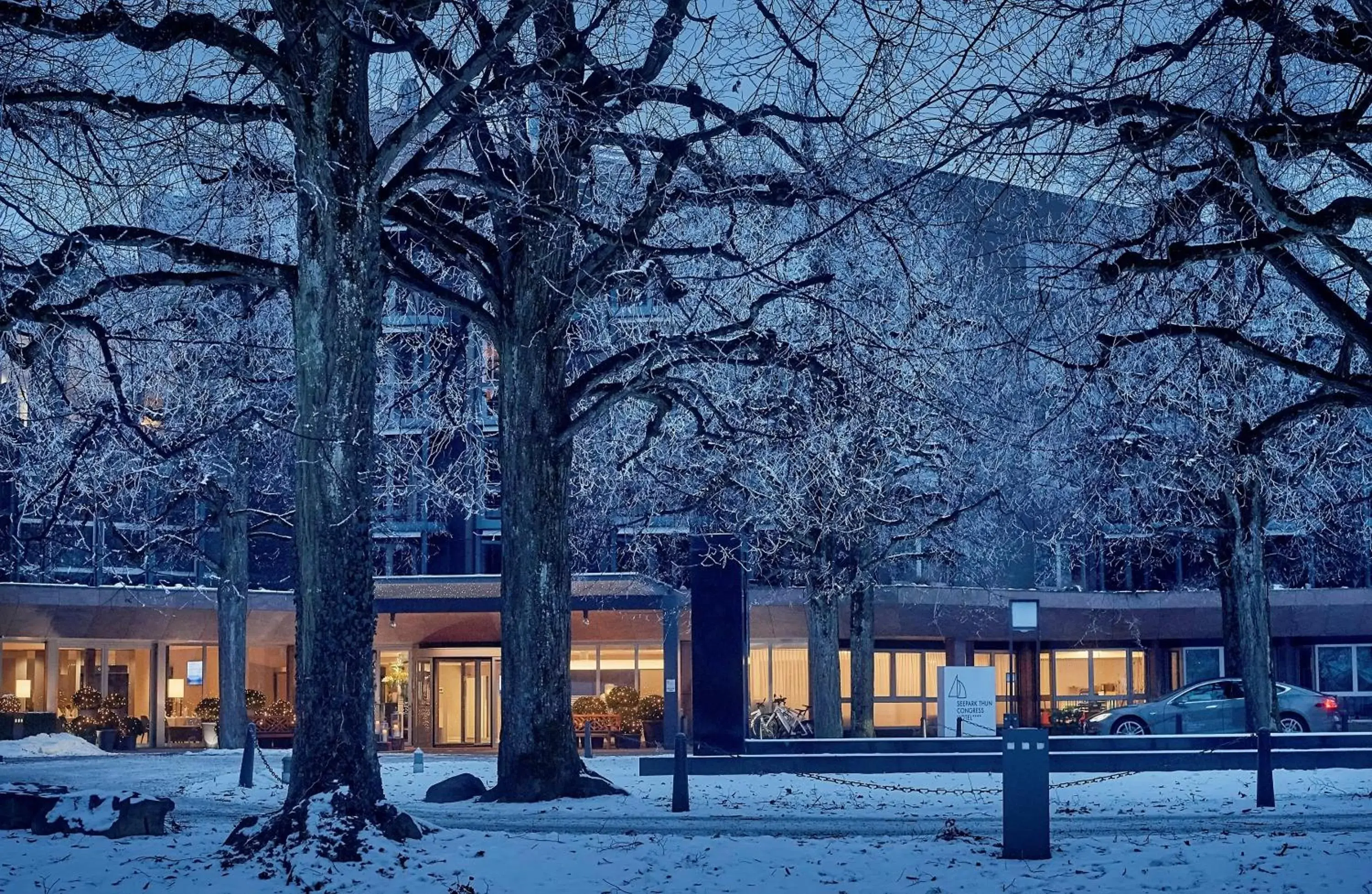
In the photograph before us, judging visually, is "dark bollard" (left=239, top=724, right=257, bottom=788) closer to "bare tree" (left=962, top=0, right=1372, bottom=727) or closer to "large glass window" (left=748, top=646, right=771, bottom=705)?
"bare tree" (left=962, top=0, right=1372, bottom=727)

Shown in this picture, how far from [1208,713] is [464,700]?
17.5 metres

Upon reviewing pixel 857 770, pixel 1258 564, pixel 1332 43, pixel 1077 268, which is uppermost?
pixel 1332 43

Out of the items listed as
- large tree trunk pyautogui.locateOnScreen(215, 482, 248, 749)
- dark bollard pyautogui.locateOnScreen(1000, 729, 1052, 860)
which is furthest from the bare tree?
large tree trunk pyautogui.locateOnScreen(215, 482, 248, 749)

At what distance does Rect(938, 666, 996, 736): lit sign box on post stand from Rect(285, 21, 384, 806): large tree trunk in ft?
55.8

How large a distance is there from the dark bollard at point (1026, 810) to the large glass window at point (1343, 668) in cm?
3509

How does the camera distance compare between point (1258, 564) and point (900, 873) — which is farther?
point (1258, 564)

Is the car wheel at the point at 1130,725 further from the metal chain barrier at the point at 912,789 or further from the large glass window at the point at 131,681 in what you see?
the large glass window at the point at 131,681

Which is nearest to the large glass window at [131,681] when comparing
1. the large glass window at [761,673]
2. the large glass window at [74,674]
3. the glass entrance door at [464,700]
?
the large glass window at [74,674]

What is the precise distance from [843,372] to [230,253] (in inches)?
281

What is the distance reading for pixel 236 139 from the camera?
14.1m

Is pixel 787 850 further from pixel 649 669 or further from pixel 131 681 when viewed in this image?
pixel 131 681

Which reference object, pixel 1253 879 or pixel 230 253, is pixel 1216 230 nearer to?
pixel 1253 879

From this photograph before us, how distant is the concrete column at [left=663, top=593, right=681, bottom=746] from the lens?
34.7 meters

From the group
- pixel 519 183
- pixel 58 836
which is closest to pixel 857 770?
pixel 519 183
